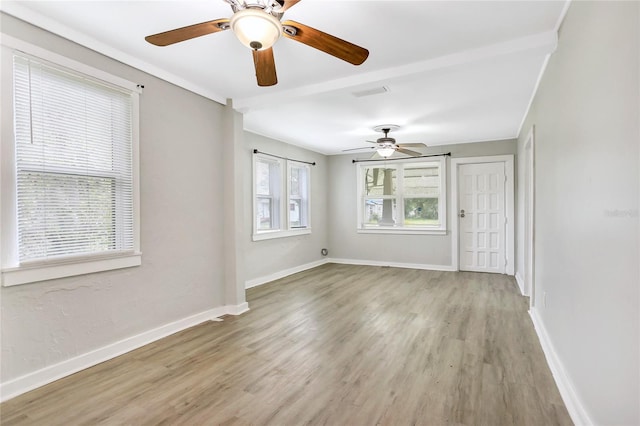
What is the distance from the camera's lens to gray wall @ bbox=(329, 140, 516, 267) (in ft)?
20.0

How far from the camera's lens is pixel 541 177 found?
118 inches

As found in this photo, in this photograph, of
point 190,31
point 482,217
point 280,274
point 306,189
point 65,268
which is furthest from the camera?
point 306,189

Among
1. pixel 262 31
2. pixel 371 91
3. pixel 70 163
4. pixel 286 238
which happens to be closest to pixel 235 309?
pixel 70 163

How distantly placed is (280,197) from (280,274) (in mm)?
1405

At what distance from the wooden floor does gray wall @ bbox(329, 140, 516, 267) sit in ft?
8.07

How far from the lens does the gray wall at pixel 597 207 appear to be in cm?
122

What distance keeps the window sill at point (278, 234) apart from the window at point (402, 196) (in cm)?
139

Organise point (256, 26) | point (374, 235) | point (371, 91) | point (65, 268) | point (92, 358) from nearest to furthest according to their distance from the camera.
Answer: point (256, 26) < point (65, 268) < point (92, 358) < point (371, 91) < point (374, 235)

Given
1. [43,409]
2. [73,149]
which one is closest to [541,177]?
[73,149]

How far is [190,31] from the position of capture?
182 cm

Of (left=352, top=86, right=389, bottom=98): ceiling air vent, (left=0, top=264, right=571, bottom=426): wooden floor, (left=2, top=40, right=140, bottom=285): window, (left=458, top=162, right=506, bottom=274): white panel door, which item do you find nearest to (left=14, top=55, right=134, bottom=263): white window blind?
(left=2, top=40, right=140, bottom=285): window

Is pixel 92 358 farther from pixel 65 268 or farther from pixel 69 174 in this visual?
pixel 69 174

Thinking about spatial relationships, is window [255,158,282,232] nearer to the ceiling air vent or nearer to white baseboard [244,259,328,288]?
white baseboard [244,259,328,288]

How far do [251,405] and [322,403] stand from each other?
0.45 meters
